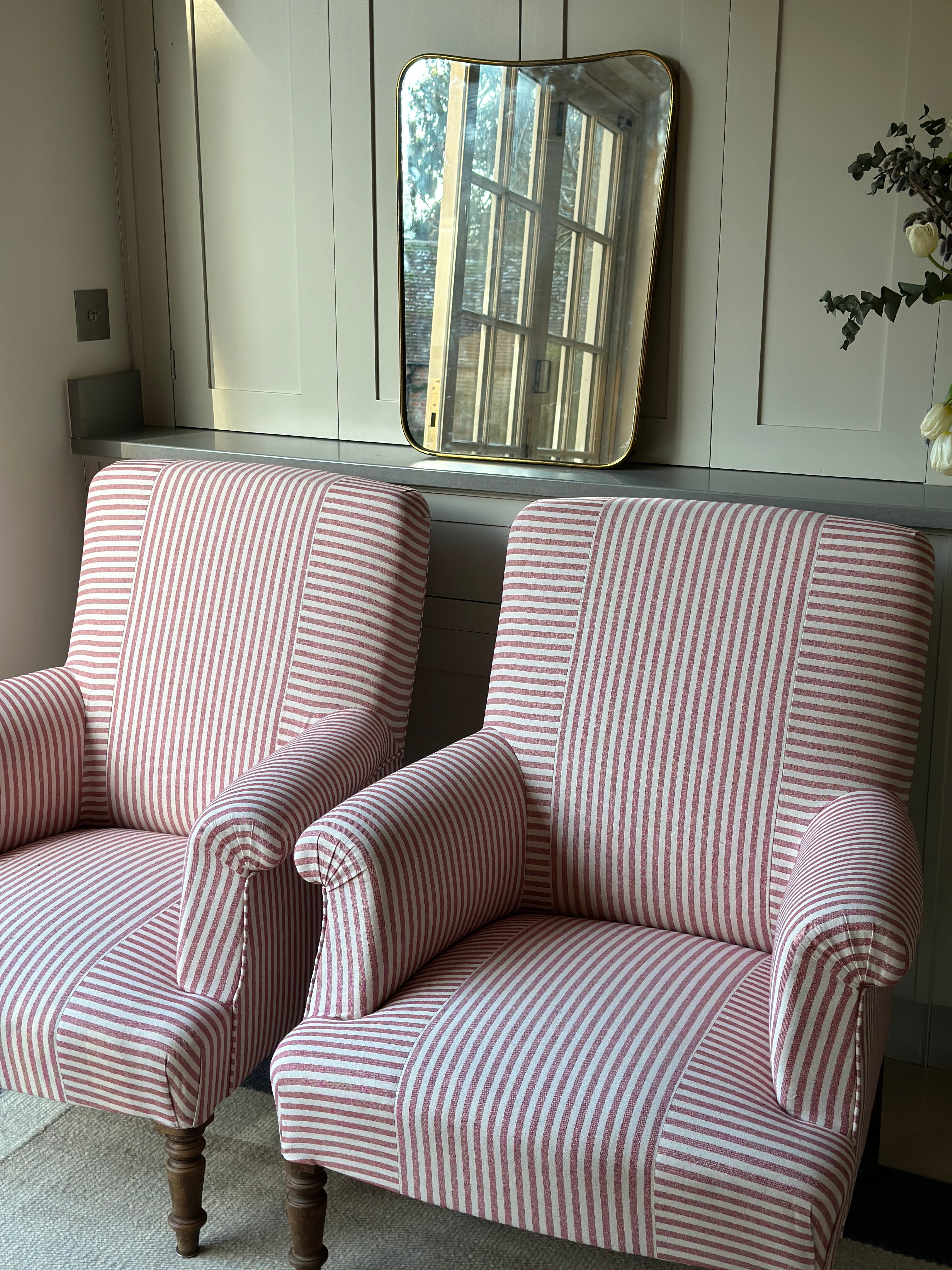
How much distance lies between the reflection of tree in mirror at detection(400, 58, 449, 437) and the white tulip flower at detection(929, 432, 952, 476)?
0.95 metres

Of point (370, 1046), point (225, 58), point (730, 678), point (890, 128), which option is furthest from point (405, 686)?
point (225, 58)

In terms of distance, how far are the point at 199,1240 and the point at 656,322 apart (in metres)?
1.52

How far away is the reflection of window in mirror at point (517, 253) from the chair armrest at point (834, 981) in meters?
1.00

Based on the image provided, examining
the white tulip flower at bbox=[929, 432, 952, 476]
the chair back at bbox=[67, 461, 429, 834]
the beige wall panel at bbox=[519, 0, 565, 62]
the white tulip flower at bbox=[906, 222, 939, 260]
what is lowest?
the chair back at bbox=[67, 461, 429, 834]

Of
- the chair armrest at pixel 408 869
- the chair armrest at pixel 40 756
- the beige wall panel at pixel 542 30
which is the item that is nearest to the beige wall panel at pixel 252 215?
the beige wall panel at pixel 542 30

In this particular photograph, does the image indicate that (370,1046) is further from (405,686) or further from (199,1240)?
(405,686)

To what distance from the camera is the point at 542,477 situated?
76.0 inches

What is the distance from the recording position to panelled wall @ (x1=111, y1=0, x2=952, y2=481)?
1789 millimetres

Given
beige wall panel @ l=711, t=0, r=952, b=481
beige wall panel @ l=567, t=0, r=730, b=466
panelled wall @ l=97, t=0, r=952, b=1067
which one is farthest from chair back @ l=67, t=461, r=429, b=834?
beige wall panel @ l=711, t=0, r=952, b=481

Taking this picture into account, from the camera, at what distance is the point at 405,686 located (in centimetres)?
184

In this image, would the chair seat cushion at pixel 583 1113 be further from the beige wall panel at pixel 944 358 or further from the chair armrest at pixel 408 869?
the beige wall panel at pixel 944 358

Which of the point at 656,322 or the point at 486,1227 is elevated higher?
the point at 656,322

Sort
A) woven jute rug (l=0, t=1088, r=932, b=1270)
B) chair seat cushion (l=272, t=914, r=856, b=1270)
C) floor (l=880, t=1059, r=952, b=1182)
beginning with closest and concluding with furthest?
chair seat cushion (l=272, t=914, r=856, b=1270) < woven jute rug (l=0, t=1088, r=932, b=1270) < floor (l=880, t=1059, r=952, b=1182)

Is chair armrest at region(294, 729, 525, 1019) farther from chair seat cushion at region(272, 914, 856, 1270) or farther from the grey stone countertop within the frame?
the grey stone countertop
